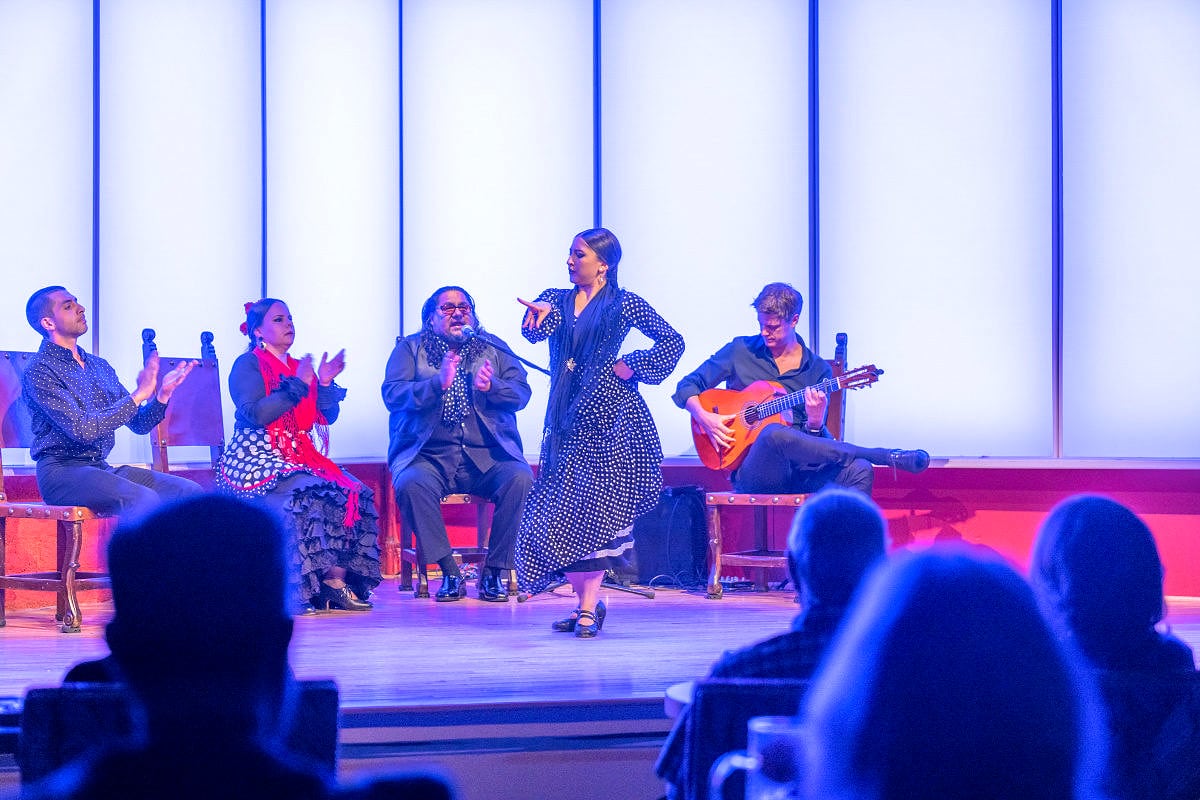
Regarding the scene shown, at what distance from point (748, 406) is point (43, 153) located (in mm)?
3294

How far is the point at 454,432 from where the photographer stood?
17.2 feet

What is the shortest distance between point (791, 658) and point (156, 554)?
42.7 inches

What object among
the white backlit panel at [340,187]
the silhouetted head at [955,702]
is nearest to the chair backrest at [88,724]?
the silhouetted head at [955,702]

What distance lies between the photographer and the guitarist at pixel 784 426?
5.13 m

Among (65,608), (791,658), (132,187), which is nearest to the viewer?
(791,658)

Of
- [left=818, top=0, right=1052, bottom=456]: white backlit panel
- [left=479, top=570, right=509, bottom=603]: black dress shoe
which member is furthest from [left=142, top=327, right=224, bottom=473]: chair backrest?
[left=818, top=0, right=1052, bottom=456]: white backlit panel

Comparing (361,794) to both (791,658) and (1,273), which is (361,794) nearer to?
(791,658)

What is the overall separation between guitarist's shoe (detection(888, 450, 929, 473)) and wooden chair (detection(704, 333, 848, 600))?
0.31m

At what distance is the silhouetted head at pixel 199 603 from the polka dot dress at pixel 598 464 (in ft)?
9.70

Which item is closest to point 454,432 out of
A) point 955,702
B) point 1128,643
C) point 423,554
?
point 423,554

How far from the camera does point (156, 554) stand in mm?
1127

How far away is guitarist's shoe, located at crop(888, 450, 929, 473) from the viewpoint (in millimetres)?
5172

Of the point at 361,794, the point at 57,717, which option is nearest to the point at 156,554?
the point at 361,794

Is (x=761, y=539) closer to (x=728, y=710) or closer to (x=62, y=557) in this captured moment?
(x=62, y=557)
